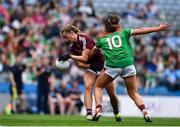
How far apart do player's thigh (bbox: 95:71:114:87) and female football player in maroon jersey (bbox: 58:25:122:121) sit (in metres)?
0.51

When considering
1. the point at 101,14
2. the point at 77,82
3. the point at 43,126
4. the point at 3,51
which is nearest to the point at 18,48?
the point at 3,51

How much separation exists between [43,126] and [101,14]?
57.4 feet

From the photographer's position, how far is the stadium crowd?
25312 millimetres

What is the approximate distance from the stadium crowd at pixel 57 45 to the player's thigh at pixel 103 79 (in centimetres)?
974

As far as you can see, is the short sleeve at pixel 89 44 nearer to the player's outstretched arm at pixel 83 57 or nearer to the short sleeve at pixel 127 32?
the player's outstretched arm at pixel 83 57

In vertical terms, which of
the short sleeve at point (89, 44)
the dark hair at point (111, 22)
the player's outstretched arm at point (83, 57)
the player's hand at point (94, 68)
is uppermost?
the dark hair at point (111, 22)

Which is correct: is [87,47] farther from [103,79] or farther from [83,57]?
[103,79]

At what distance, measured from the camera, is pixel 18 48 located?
2617 cm

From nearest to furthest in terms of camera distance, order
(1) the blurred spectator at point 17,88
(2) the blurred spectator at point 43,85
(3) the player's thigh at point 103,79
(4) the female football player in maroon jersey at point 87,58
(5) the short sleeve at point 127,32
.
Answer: (5) the short sleeve at point 127,32 < (3) the player's thigh at point 103,79 < (4) the female football player in maroon jersey at point 87,58 < (1) the blurred spectator at point 17,88 < (2) the blurred spectator at point 43,85

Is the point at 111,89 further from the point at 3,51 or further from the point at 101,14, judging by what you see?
the point at 101,14

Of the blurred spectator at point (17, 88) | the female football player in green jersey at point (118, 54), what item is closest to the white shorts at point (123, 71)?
the female football player in green jersey at point (118, 54)

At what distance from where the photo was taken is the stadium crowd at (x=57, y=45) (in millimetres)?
25312

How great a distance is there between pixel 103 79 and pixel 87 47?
0.89 m

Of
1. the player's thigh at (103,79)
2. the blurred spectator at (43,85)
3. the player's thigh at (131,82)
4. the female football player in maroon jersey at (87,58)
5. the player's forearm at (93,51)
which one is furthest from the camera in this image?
the blurred spectator at (43,85)
